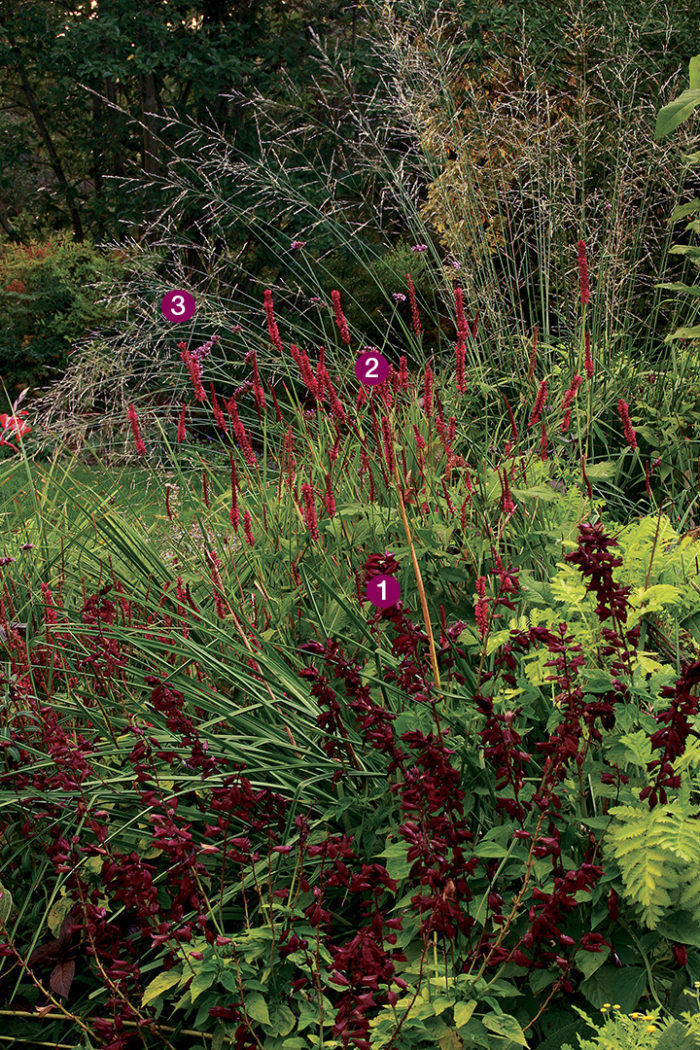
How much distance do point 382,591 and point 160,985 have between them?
2.44ft

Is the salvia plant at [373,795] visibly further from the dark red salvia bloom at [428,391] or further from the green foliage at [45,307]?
the green foliage at [45,307]

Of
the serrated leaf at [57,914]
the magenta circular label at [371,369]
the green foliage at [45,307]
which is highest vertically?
the magenta circular label at [371,369]

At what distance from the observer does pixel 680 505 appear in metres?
3.01

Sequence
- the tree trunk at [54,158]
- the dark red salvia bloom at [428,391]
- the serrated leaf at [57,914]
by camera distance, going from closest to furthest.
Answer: the serrated leaf at [57,914]
the dark red salvia bloom at [428,391]
the tree trunk at [54,158]

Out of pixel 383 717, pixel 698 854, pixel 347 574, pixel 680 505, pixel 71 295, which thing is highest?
pixel 383 717

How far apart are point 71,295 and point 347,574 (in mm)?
8239

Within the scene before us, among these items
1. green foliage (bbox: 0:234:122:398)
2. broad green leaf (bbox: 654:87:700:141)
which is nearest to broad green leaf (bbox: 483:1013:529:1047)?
broad green leaf (bbox: 654:87:700:141)

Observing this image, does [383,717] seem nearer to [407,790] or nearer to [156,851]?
[407,790]

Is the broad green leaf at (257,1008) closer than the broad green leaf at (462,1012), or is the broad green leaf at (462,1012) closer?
the broad green leaf at (462,1012)

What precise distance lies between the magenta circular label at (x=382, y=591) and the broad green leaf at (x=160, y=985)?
27.6 inches

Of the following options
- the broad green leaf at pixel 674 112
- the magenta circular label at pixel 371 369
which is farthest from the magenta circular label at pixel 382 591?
the broad green leaf at pixel 674 112

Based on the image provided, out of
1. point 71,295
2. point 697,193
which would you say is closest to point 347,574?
point 697,193

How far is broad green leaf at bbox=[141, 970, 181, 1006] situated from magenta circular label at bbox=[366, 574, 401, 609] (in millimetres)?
702

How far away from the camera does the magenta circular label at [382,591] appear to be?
167 cm
